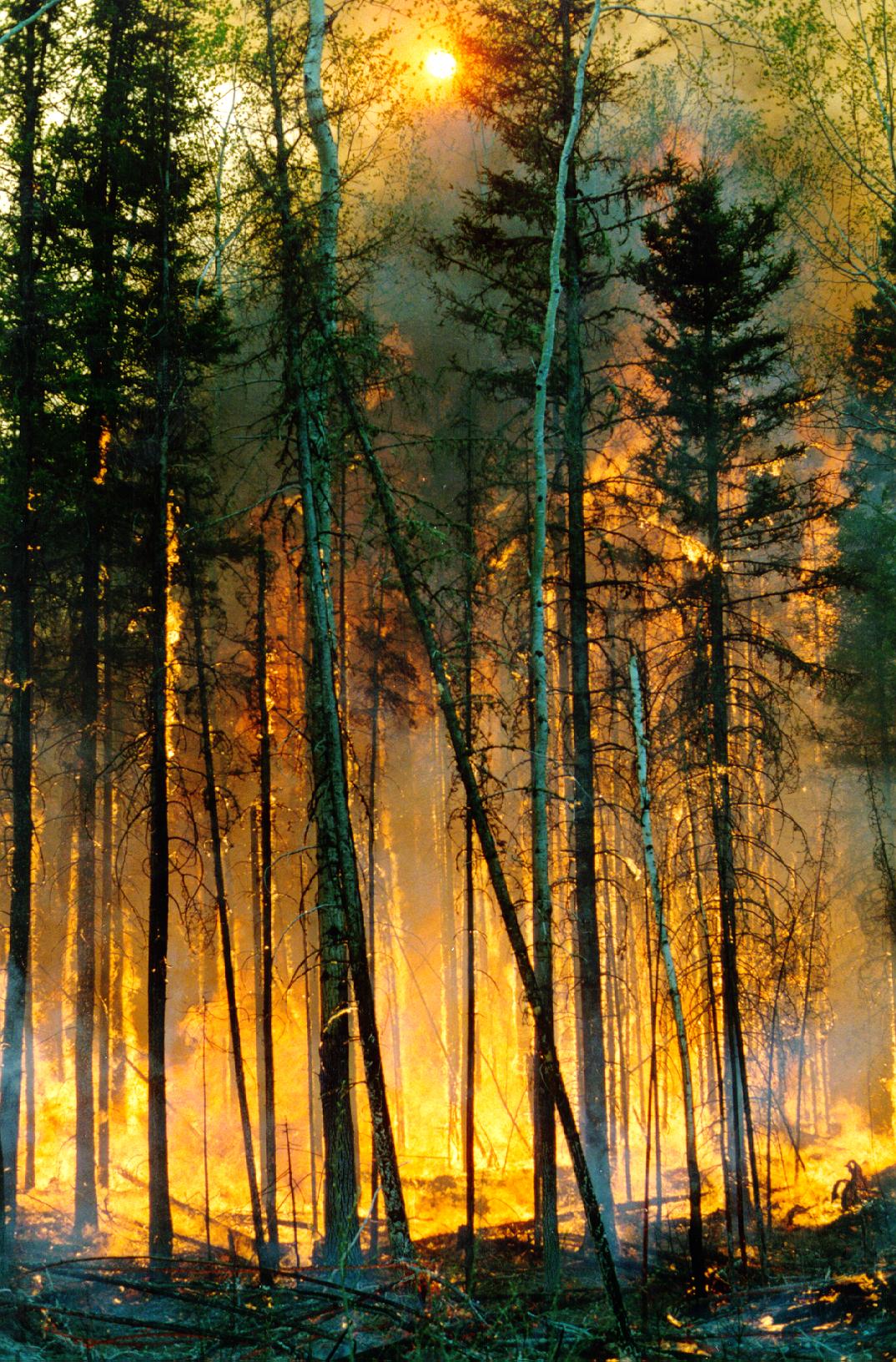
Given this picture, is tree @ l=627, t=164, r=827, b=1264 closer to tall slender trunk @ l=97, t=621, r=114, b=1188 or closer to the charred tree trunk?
the charred tree trunk

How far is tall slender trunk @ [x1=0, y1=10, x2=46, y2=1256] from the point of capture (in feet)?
42.5

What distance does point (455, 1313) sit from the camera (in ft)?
29.4

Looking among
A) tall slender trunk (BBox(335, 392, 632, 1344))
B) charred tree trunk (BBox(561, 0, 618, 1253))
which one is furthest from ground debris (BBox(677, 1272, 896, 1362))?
charred tree trunk (BBox(561, 0, 618, 1253))

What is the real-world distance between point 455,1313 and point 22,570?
10183 millimetres

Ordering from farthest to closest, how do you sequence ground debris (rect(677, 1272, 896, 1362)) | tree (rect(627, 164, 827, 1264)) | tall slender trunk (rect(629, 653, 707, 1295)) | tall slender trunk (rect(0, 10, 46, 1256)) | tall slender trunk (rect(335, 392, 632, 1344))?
tree (rect(627, 164, 827, 1264)) < tall slender trunk (rect(0, 10, 46, 1256)) < tall slender trunk (rect(629, 653, 707, 1295)) < ground debris (rect(677, 1272, 896, 1362)) < tall slender trunk (rect(335, 392, 632, 1344))

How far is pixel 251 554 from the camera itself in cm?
1708

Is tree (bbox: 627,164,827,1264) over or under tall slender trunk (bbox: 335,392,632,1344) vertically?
over

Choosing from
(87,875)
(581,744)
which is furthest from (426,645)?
(87,875)

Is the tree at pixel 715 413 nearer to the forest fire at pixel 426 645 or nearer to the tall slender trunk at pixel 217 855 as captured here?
the forest fire at pixel 426 645

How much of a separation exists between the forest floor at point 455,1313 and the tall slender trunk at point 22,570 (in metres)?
2.78

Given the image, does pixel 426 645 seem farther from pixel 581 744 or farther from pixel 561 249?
pixel 561 249

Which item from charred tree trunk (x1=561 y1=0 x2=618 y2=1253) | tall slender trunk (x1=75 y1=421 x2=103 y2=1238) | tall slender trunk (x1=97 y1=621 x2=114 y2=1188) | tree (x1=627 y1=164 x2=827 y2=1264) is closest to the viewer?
charred tree trunk (x1=561 y1=0 x2=618 y2=1253)

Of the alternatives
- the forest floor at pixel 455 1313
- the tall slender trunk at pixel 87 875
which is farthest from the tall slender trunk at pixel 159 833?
the tall slender trunk at pixel 87 875

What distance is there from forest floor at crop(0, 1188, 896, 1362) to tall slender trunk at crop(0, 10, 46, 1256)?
2780 mm
